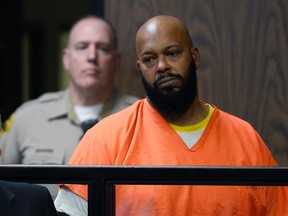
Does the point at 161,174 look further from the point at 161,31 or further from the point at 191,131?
the point at 161,31

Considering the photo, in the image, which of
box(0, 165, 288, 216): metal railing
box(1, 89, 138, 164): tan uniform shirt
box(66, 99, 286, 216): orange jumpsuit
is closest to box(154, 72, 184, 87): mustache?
box(66, 99, 286, 216): orange jumpsuit

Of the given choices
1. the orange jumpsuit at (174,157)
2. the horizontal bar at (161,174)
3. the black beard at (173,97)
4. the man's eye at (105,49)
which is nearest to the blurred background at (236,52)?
the man's eye at (105,49)

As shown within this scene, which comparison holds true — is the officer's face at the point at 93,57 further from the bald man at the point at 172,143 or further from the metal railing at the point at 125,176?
the metal railing at the point at 125,176

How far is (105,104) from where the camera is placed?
6.26 m

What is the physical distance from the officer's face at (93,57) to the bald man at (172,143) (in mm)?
1505

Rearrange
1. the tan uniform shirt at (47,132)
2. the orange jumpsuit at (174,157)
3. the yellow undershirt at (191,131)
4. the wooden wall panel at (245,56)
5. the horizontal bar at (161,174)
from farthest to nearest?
the wooden wall panel at (245,56) < the tan uniform shirt at (47,132) < the yellow undershirt at (191,131) < the orange jumpsuit at (174,157) < the horizontal bar at (161,174)

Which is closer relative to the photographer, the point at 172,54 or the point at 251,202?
the point at 251,202

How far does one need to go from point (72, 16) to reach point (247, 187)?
23.0 ft

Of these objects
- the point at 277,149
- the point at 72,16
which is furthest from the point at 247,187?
the point at 72,16

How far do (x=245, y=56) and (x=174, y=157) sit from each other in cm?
200

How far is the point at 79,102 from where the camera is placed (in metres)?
6.34

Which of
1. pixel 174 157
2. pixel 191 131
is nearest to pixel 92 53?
pixel 191 131

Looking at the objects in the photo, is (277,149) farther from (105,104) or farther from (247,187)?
(247,187)

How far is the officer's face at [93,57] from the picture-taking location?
6.25 metres
